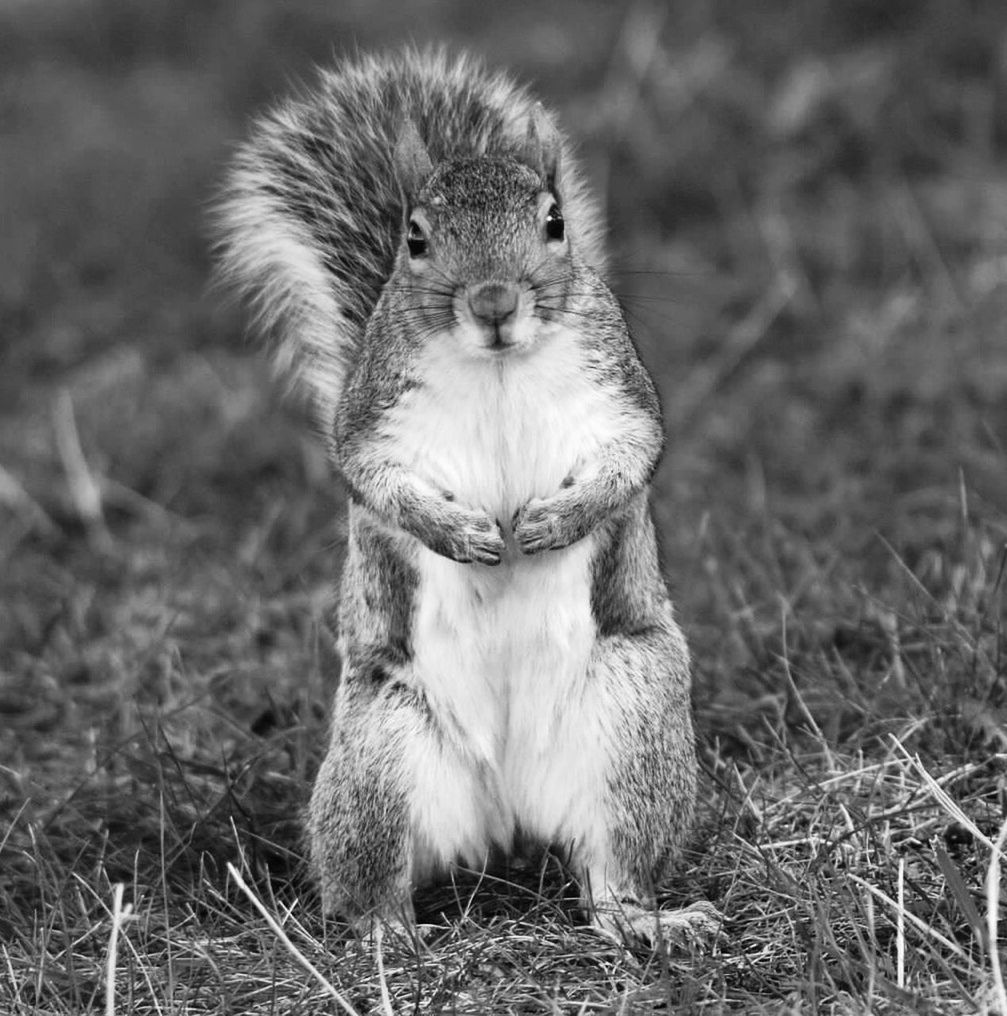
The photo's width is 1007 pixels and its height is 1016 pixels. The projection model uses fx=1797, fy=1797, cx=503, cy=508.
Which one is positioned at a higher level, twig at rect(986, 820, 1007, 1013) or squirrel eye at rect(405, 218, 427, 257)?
squirrel eye at rect(405, 218, 427, 257)

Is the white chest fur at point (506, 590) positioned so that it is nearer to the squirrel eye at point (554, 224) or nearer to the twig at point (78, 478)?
the squirrel eye at point (554, 224)

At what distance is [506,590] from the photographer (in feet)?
8.56

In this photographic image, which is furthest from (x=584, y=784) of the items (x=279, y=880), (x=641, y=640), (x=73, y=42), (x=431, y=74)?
(x=73, y=42)

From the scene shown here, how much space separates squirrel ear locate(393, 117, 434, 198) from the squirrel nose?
340mm

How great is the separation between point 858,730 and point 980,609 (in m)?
0.36

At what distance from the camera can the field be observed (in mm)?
2439

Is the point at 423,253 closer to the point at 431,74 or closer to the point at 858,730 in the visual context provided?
the point at 431,74

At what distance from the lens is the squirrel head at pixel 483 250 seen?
243cm

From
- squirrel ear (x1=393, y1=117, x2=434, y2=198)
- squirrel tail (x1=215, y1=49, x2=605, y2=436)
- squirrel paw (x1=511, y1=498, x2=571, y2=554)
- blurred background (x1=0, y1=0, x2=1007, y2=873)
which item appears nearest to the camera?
squirrel paw (x1=511, y1=498, x2=571, y2=554)

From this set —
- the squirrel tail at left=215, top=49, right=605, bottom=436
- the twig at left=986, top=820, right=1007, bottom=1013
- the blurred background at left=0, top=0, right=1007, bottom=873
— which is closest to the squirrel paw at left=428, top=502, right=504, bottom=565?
the squirrel tail at left=215, top=49, right=605, bottom=436

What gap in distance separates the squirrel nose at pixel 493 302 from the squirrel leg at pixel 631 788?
0.52 m

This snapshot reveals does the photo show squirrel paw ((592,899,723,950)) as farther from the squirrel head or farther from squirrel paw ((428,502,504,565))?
the squirrel head

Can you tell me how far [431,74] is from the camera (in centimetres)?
315

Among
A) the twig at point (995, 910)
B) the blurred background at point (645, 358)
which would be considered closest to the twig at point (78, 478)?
the blurred background at point (645, 358)
